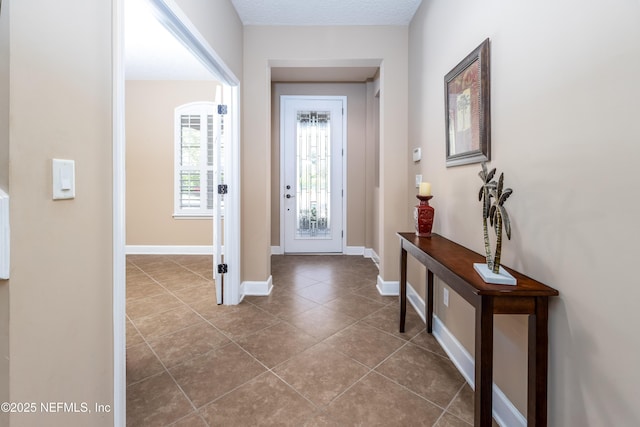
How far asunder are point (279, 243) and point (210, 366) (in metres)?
2.88

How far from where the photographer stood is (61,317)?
0.88m

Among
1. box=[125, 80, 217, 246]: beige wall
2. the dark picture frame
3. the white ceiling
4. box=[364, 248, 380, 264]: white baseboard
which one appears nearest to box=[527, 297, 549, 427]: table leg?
the dark picture frame

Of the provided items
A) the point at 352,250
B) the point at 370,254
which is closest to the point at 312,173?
the point at 352,250

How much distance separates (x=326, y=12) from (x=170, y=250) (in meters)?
4.05

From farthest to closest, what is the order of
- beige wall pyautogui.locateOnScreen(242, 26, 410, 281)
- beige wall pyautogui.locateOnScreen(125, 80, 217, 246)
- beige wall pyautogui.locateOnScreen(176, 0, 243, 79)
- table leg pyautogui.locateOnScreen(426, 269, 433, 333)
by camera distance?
1. beige wall pyautogui.locateOnScreen(125, 80, 217, 246)
2. beige wall pyautogui.locateOnScreen(242, 26, 410, 281)
3. table leg pyautogui.locateOnScreen(426, 269, 433, 333)
4. beige wall pyautogui.locateOnScreen(176, 0, 243, 79)

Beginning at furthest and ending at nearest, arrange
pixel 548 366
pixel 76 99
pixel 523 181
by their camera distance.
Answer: pixel 523 181 < pixel 548 366 < pixel 76 99

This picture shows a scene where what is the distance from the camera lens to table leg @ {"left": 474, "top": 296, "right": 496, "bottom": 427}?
1.01 metres

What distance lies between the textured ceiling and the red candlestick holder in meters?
1.79

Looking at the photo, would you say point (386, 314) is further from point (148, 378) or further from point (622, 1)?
point (622, 1)

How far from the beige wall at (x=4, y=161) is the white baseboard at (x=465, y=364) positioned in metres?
1.77

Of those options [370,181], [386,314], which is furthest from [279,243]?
[386,314]

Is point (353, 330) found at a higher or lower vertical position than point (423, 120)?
lower

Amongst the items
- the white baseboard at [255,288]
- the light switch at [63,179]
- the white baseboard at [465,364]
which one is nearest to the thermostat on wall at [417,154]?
the white baseboard at [465,364]

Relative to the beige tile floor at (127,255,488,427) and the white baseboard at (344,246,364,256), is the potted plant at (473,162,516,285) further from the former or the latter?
the white baseboard at (344,246,364,256)
